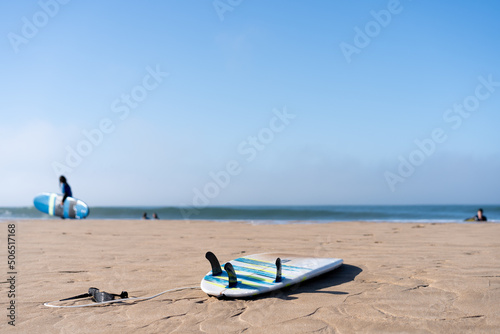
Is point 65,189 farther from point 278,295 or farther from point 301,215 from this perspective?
point 301,215

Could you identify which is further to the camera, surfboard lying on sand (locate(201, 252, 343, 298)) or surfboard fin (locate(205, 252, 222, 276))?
surfboard fin (locate(205, 252, 222, 276))

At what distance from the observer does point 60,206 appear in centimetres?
1202

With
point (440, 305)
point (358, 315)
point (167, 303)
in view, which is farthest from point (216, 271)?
point (440, 305)

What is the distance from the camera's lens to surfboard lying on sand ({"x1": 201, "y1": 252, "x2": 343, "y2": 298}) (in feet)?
7.86

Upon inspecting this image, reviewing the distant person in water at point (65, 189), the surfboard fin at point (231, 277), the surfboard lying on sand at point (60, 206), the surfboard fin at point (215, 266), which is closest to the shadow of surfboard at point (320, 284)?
the surfboard fin at point (231, 277)

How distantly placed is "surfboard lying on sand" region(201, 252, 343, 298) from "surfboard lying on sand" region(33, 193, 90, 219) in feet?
32.7

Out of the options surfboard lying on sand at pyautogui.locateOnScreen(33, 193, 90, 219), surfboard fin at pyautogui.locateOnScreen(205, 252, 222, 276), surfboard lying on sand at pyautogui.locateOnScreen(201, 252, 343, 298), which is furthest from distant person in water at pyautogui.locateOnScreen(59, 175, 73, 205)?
surfboard fin at pyautogui.locateOnScreen(205, 252, 222, 276)

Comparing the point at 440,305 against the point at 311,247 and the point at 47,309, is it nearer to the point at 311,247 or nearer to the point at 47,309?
the point at 47,309

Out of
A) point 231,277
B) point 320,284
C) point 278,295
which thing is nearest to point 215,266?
point 231,277

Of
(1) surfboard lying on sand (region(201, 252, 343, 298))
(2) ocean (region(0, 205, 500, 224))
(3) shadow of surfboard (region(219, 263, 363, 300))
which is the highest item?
(1) surfboard lying on sand (region(201, 252, 343, 298))

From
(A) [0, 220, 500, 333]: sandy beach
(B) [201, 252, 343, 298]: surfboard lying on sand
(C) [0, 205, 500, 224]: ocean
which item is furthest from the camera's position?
(C) [0, 205, 500, 224]: ocean

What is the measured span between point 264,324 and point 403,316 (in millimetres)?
722

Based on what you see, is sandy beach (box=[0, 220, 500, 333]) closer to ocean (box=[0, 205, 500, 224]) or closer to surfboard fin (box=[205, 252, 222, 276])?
surfboard fin (box=[205, 252, 222, 276])

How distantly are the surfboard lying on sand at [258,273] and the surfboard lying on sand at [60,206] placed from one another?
9975mm
